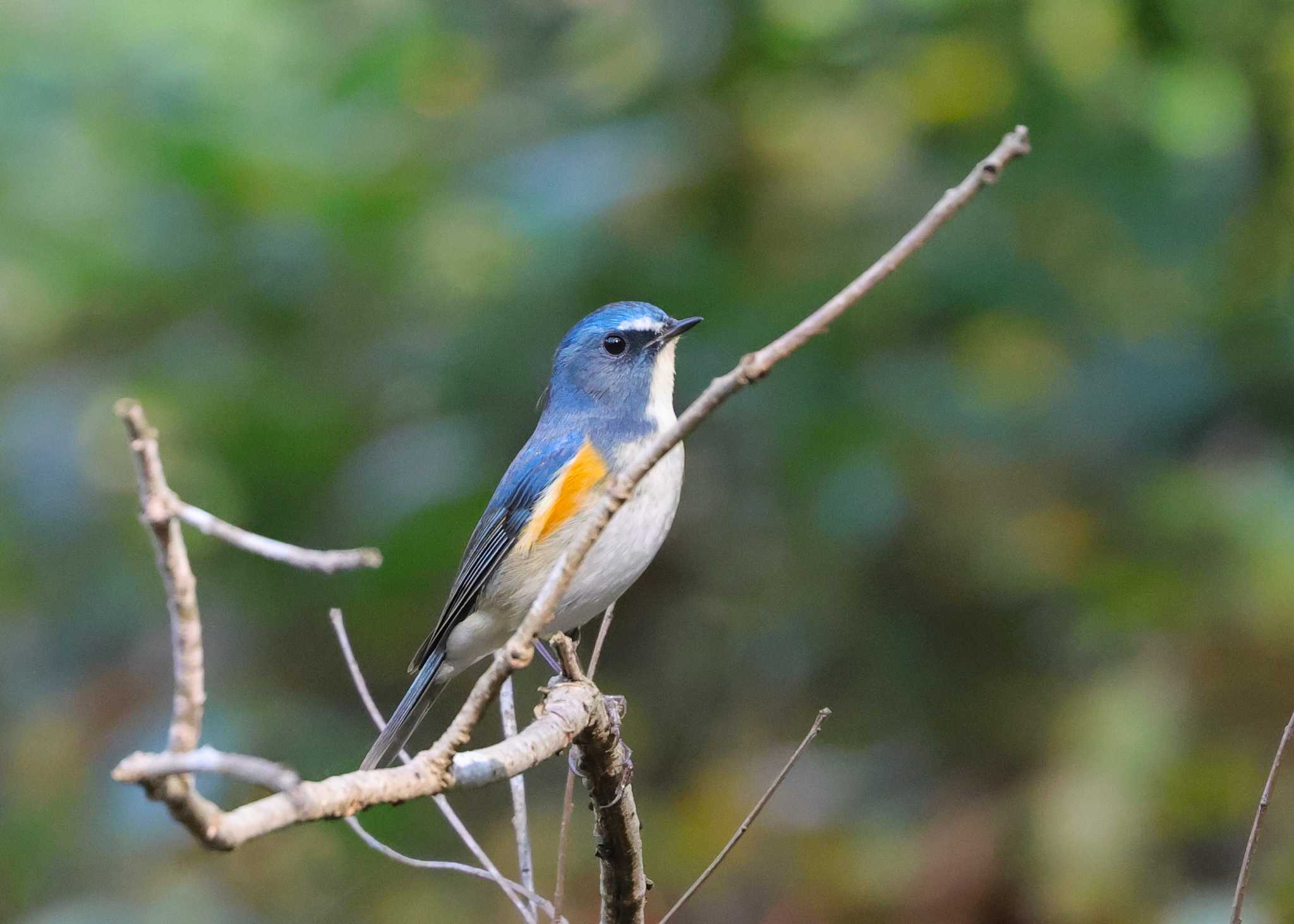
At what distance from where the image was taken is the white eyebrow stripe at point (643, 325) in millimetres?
3855

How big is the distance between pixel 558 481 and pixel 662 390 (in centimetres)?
46

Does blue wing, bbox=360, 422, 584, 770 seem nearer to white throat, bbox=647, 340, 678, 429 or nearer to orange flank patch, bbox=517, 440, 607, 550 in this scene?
orange flank patch, bbox=517, 440, 607, 550

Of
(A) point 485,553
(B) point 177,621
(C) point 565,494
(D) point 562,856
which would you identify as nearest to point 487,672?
(B) point 177,621

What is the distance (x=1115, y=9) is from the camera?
15.8ft

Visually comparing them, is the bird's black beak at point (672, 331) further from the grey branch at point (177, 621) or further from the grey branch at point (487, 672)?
the grey branch at point (177, 621)

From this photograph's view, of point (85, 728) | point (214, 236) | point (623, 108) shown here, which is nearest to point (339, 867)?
point (85, 728)

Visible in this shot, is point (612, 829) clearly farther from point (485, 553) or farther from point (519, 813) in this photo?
point (485, 553)

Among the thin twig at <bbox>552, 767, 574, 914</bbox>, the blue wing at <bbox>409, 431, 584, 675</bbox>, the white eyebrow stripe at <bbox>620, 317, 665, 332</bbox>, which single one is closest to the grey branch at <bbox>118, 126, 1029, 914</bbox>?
the thin twig at <bbox>552, 767, 574, 914</bbox>

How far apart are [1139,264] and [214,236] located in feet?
11.6

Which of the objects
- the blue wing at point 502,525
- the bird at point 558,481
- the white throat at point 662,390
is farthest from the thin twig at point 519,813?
the white throat at point 662,390

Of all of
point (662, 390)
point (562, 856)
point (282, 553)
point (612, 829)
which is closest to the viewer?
point (282, 553)

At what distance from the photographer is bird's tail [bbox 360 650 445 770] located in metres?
3.74

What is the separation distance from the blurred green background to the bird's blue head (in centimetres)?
100

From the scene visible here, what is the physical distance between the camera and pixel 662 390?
3920 millimetres
